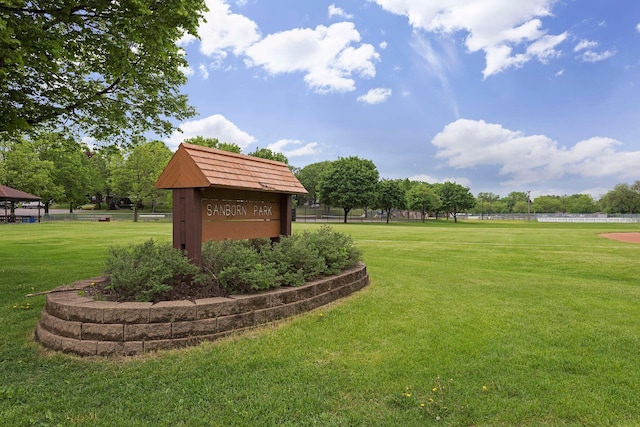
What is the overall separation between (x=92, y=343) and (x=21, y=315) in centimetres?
246

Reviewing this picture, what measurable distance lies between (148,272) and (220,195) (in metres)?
1.70

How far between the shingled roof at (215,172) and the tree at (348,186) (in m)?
45.4

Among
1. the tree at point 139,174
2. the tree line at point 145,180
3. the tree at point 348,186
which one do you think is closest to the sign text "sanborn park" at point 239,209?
the tree line at point 145,180

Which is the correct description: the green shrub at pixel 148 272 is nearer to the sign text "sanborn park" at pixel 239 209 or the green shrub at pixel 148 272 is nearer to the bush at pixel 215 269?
the bush at pixel 215 269

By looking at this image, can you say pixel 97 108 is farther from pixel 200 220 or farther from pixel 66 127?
pixel 200 220

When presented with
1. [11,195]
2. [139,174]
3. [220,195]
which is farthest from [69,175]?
[220,195]

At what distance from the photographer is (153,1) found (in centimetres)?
619

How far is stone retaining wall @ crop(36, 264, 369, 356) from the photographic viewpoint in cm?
412

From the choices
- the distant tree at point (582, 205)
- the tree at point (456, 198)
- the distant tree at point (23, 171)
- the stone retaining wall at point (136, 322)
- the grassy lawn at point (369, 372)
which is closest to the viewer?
the grassy lawn at point (369, 372)

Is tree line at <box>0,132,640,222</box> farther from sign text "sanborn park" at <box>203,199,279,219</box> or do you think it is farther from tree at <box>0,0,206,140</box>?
sign text "sanborn park" at <box>203,199,279,219</box>

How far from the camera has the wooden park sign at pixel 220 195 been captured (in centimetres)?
550

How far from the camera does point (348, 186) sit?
174 feet

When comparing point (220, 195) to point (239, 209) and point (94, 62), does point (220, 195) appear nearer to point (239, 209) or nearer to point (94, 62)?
point (239, 209)

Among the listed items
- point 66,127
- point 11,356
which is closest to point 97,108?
point 66,127
